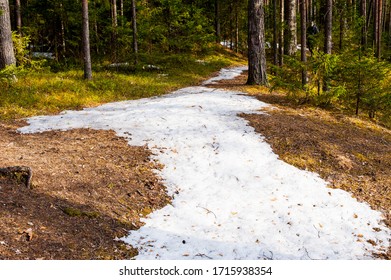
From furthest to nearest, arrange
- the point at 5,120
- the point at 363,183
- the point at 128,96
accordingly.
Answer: the point at 128,96 < the point at 5,120 < the point at 363,183

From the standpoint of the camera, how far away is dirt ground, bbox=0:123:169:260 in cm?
428

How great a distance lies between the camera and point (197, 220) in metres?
5.46

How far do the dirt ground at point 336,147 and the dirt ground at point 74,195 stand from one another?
338cm

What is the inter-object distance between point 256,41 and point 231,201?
32.1ft

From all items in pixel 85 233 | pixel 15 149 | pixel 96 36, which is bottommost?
pixel 85 233

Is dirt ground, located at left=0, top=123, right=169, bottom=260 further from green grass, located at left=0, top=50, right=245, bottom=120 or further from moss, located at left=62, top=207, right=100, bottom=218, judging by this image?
green grass, located at left=0, top=50, right=245, bottom=120

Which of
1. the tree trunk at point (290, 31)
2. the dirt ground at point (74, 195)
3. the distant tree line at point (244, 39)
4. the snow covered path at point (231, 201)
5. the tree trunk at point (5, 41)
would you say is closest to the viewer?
the dirt ground at point (74, 195)

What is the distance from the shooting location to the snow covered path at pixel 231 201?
483 centimetres

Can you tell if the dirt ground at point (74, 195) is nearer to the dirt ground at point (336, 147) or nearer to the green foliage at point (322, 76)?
the dirt ground at point (336, 147)

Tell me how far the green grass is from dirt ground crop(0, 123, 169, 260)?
3189 mm

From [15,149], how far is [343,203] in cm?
652

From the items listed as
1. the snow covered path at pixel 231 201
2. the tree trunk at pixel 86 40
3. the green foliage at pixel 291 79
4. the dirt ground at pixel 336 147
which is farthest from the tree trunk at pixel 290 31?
the snow covered path at pixel 231 201

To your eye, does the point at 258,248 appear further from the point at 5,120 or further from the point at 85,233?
the point at 5,120
